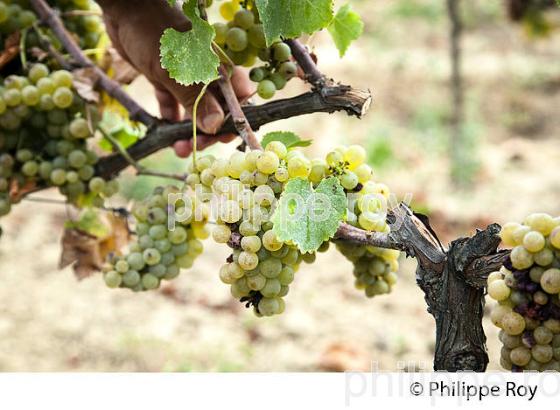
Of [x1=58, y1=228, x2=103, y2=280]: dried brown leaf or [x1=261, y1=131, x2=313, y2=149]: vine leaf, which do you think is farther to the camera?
[x1=58, y1=228, x2=103, y2=280]: dried brown leaf

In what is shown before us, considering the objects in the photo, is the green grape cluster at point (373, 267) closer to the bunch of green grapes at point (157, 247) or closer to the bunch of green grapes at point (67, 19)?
the bunch of green grapes at point (157, 247)

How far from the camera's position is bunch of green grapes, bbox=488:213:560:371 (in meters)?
0.69

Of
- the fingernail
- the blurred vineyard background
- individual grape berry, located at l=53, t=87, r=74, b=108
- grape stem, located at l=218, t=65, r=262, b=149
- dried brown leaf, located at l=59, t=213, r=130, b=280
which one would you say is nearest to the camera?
grape stem, located at l=218, t=65, r=262, b=149

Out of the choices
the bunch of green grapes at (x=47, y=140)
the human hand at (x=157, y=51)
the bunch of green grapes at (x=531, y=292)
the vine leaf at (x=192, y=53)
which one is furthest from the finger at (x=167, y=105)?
the bunch of green grapes at (x=531, y=292)

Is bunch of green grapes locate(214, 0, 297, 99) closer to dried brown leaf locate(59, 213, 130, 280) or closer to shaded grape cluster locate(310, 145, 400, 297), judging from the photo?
shaded grape cluster locate(310, 145, 400, 297)

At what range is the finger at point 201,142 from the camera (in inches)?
43.5

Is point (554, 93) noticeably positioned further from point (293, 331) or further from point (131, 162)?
point (131, 162)

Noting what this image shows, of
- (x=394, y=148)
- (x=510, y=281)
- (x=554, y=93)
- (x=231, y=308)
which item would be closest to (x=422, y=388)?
(x=510, y=281)

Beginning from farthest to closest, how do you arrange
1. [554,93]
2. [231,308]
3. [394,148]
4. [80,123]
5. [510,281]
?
[554,93] → [394,148] → [231,308] → [80,123] → [510,281]

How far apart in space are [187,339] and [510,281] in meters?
2.35

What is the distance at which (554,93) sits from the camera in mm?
5250

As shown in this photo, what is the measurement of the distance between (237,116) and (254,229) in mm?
205

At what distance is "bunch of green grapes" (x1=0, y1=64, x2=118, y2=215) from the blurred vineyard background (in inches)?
19.3

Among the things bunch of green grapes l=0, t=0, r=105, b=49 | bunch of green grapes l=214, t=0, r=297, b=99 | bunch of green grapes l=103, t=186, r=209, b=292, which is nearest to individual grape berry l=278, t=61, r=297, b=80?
bunch of green grapes l=214, t=0, r=297, b=99
